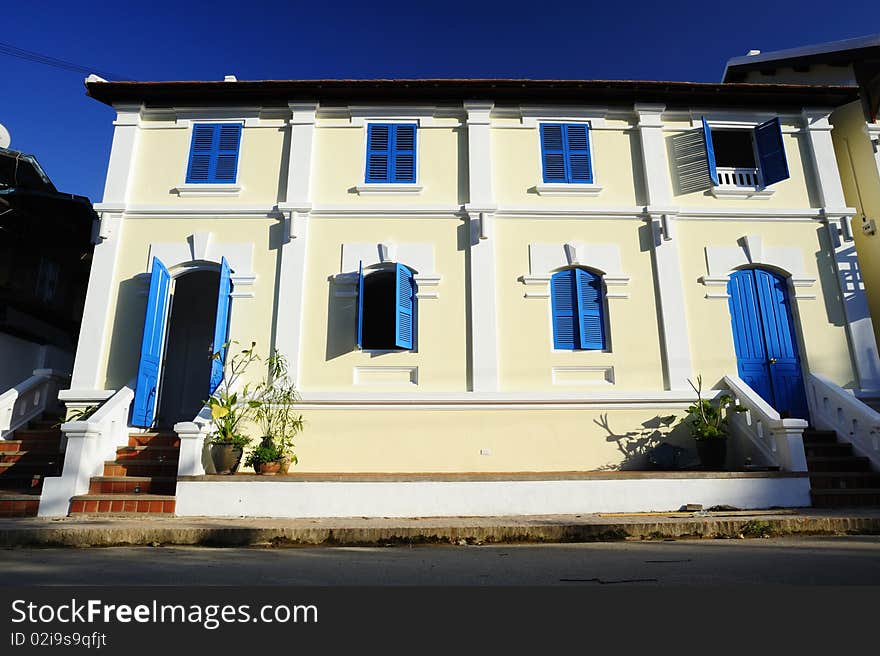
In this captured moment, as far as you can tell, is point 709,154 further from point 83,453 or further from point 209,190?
point 83,453

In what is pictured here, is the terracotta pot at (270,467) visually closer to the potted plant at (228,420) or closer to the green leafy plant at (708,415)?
Answer: the potted plant at (228,420)

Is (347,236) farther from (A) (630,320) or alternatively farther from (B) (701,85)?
(B) (701,85)

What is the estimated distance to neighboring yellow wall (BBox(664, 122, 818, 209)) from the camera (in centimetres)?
902

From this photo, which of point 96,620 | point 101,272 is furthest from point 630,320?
point 101,272

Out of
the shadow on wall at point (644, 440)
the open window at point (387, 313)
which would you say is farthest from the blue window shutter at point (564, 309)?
the open window at point (387, 313)

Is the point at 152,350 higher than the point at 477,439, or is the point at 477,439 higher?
the point at 152,350

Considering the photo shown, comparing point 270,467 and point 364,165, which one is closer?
point 270,467

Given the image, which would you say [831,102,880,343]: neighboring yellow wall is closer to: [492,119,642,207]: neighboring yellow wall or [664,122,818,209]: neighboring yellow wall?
[664,122,818,209]: neighboring yellow wall

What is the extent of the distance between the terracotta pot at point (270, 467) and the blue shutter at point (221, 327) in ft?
5.18

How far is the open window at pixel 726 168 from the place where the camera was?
8992mm

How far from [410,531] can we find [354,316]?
13.0 ft

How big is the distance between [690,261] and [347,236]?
5558 millimetres

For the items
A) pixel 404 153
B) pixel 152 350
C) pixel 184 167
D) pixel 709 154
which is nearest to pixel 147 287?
pixel 152 350

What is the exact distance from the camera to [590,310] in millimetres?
8414
